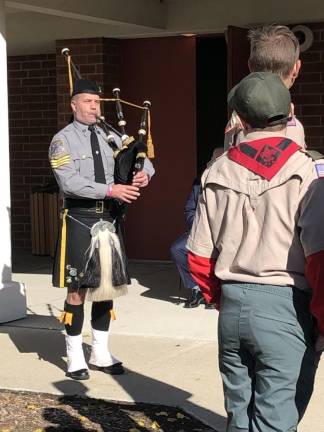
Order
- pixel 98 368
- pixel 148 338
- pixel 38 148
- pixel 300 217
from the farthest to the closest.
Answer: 1. pixel 38 148
2. pixel 148 338
3. pixel 98 368
4. pixel 300 217

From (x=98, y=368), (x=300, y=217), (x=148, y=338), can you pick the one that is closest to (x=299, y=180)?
(x=300, y=217)

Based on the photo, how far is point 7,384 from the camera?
586 centimetres

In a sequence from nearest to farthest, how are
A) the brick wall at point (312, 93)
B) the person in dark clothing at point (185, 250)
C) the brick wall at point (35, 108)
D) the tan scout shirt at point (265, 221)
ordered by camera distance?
1. the tan scout shirt at point (265, 221)
2. the person in dark clothing at point (185, 250)
3. the brick wall at point (312, 93)
4. the brick wall at point (35, 108)

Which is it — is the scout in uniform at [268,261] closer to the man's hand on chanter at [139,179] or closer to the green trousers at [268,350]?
the green trousers at [268,350]

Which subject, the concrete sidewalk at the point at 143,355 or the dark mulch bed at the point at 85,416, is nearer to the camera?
the dark mulch bed at the point at 85,416

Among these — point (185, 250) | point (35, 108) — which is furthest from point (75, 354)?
point (35, 108)

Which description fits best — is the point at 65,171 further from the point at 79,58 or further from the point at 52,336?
the point at 79,58

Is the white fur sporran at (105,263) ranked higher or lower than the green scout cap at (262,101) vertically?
lower

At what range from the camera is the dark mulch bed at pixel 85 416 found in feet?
16.4

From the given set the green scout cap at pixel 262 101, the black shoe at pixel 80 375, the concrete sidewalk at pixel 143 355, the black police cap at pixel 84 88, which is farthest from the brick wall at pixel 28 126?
the green scout cap at pixel 262 101

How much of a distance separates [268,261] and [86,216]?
2734mm

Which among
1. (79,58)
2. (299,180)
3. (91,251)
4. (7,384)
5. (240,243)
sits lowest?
(7,384)

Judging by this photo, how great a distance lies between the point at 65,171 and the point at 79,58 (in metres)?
4.99

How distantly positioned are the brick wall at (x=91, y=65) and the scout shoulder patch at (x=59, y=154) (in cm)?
447
